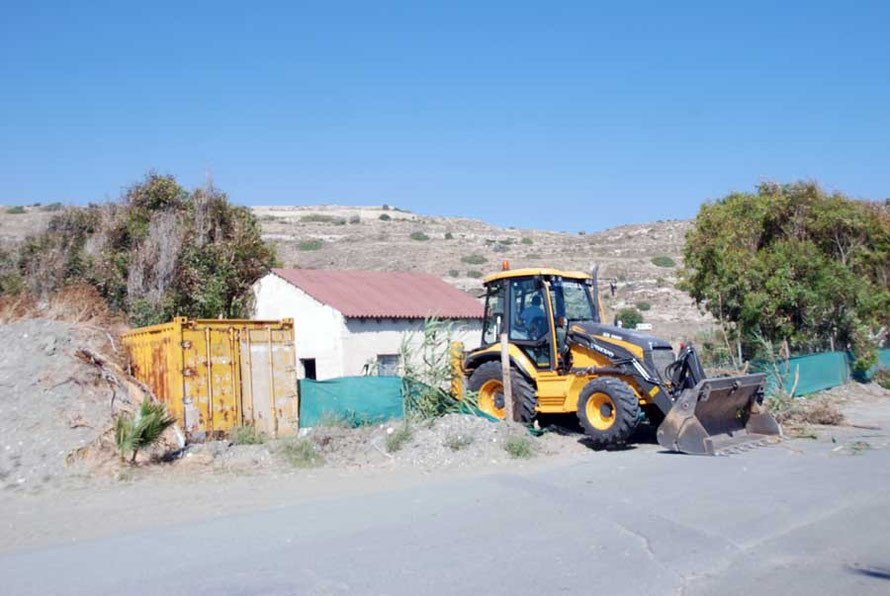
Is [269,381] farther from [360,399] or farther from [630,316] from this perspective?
[630,316]

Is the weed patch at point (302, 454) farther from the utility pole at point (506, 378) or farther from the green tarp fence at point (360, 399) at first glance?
the utility pole at point (506, 378)

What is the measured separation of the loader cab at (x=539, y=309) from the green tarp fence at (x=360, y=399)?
2193 millimetres

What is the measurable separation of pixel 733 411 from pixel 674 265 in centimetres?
4212

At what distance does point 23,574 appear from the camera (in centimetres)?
787

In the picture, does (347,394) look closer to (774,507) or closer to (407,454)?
(407,454)

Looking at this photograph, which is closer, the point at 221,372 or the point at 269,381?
the point at 221,372

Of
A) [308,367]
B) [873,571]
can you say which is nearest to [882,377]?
[308,367]

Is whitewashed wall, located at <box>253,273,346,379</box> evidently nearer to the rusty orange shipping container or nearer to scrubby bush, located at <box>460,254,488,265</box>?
the rusty orange shipping container

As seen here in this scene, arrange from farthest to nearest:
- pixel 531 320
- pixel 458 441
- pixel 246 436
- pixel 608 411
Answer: pixel 531 320 < pixel 246 436 < pixel 608 411 < pixel 458 441

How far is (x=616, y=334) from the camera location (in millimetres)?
15312

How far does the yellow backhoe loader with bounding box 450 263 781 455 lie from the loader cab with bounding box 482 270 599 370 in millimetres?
19

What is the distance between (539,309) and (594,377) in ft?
5.84

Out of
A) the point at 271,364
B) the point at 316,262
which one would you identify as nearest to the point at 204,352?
the point at 271,364

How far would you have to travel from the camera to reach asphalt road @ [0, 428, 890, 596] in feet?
23.9
